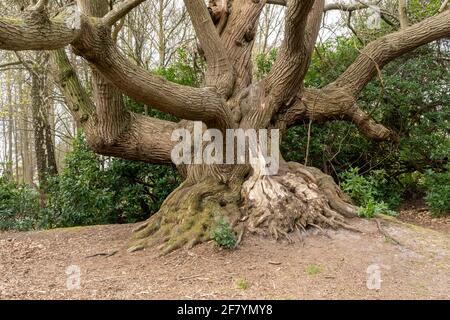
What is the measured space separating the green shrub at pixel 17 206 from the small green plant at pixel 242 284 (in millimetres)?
4999

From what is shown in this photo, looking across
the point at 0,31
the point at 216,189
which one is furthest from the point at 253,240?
the point at 0,31

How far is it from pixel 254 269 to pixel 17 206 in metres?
5.48

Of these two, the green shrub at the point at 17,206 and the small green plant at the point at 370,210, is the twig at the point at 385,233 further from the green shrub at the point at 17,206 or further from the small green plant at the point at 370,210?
the green shrub at the point at 17,206

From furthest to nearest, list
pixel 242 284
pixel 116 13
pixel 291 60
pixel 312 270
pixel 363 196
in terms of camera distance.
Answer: pixel 291 60
pixel 363 196
pixel 116 13
pixel 312 270
pixel 242 284

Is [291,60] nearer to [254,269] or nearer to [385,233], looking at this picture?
[385,233]

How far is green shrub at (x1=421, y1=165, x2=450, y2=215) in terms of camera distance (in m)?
7.13

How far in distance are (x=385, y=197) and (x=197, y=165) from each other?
172 inches

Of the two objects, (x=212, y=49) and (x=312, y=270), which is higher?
(x=212, y=49)

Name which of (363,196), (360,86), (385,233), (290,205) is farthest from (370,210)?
(360,86)

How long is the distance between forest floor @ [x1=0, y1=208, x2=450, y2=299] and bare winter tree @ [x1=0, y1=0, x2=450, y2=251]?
33 cm

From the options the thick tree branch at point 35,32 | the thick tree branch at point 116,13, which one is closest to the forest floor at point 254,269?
the thick tree branch at point 35,32

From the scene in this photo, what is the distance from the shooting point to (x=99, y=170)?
7602mm

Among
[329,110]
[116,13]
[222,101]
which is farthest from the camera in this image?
[329,110]

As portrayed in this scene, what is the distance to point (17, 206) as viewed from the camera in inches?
313
